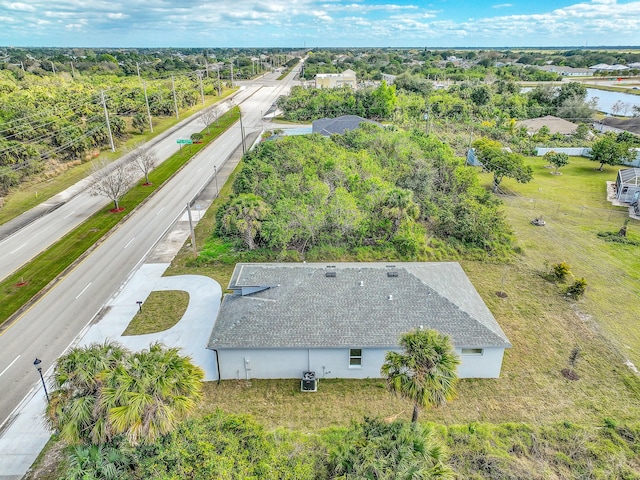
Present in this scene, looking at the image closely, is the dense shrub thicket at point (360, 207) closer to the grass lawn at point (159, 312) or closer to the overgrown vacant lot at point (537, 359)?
the overgrown vacant lot at point (537, 359)

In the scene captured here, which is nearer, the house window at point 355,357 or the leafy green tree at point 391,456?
the leafy green tree at point 391,456

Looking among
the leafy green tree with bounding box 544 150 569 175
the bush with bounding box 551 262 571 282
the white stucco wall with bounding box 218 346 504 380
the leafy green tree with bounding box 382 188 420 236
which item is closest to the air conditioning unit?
the white stucco wall with bounding box 218 346 504 380

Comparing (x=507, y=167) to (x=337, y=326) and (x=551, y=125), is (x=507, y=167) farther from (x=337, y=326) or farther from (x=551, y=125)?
(x=337, y=326)

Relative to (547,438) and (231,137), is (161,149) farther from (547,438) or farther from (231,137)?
(547,438)

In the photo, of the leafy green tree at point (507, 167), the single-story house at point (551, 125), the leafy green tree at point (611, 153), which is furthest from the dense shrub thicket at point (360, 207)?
the single-story house at point (551, 125)

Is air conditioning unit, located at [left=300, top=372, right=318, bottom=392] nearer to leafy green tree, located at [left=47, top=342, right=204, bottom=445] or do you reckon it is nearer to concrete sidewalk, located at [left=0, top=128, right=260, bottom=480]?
concrete sidewalk, located at [left=0, top=128, right=260, bottom=480]

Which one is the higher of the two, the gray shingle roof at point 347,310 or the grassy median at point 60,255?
the gray shingle roof at point 347,310

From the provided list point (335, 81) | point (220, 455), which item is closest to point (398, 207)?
point (220, 455)
